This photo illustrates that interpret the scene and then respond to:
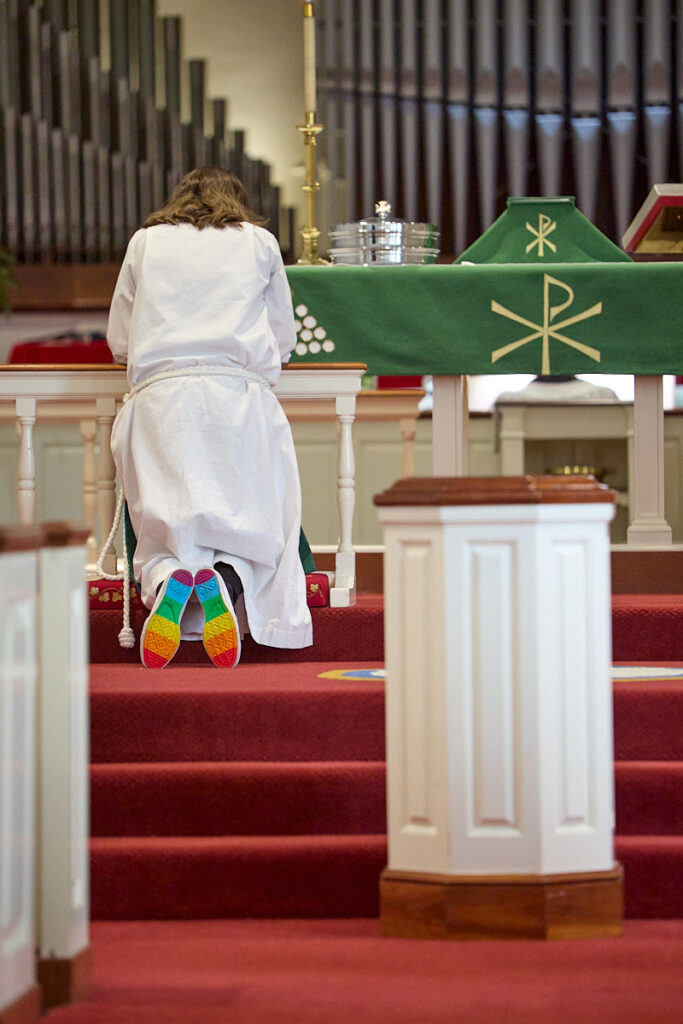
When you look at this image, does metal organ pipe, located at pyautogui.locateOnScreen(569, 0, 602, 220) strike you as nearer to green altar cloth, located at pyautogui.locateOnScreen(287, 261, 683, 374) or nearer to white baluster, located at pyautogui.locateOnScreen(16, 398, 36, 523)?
green altar cloth, located at pyautogui.locateOnScreen(287, 261, 683, 374)

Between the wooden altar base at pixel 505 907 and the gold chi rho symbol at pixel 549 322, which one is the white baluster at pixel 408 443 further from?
the wooden altar base at pixel 505 907

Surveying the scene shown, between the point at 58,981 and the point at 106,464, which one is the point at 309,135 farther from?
the point at 58,981

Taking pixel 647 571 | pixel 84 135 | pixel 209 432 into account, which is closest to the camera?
pixel 209 432

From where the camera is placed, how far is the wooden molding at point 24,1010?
2281mm

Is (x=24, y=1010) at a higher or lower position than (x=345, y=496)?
lower

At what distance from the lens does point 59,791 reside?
257 centimetres

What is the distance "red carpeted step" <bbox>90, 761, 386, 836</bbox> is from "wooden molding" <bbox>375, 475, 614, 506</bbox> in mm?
739

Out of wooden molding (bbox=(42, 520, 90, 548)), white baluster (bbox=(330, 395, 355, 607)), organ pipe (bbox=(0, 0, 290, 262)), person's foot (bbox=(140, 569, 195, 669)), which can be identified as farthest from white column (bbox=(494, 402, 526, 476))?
wooden molding (bbox=(42, 520, 90, 548))

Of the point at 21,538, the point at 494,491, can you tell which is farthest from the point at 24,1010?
the point at 494,491

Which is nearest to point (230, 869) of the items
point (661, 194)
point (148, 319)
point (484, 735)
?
point (484, 735)

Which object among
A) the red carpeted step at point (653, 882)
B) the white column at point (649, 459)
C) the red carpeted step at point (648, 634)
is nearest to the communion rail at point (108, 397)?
the red carpeted step at point (648, 634)

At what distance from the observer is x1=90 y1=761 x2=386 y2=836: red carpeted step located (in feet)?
10.6

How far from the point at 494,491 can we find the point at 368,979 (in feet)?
3.08

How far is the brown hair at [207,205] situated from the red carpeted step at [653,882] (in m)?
2.20
